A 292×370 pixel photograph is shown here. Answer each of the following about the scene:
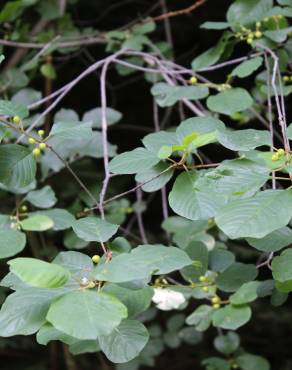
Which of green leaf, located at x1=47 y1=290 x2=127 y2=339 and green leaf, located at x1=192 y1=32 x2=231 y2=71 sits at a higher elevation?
green leaf, located at x1=192 y1=32 x2=231 y2=71

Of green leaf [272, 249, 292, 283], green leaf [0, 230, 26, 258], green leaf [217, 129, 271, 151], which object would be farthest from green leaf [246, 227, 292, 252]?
green leaf [0, 230, 26, 258]

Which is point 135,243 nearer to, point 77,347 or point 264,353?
point 77,347

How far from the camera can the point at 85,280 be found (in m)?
0.69

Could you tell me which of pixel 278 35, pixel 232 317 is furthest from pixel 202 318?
pixel 278 35

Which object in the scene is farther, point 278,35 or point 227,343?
point 227,343

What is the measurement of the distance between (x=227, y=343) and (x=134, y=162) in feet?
2.87

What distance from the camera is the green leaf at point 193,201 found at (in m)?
0.79

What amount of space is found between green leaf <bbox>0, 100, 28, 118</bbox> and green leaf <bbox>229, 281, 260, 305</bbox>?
55 cm

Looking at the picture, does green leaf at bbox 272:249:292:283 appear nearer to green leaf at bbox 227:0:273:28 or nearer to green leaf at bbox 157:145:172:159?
green leaf at bbox 157:145:172:159

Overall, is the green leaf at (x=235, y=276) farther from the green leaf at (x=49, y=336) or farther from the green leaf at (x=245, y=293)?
the green leaf at (x=49, y=336)

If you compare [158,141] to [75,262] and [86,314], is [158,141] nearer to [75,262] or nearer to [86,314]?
[75,262]

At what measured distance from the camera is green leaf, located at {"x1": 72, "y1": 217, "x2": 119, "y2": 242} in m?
0.80

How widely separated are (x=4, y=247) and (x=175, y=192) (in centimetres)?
29

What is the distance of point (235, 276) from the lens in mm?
1145
